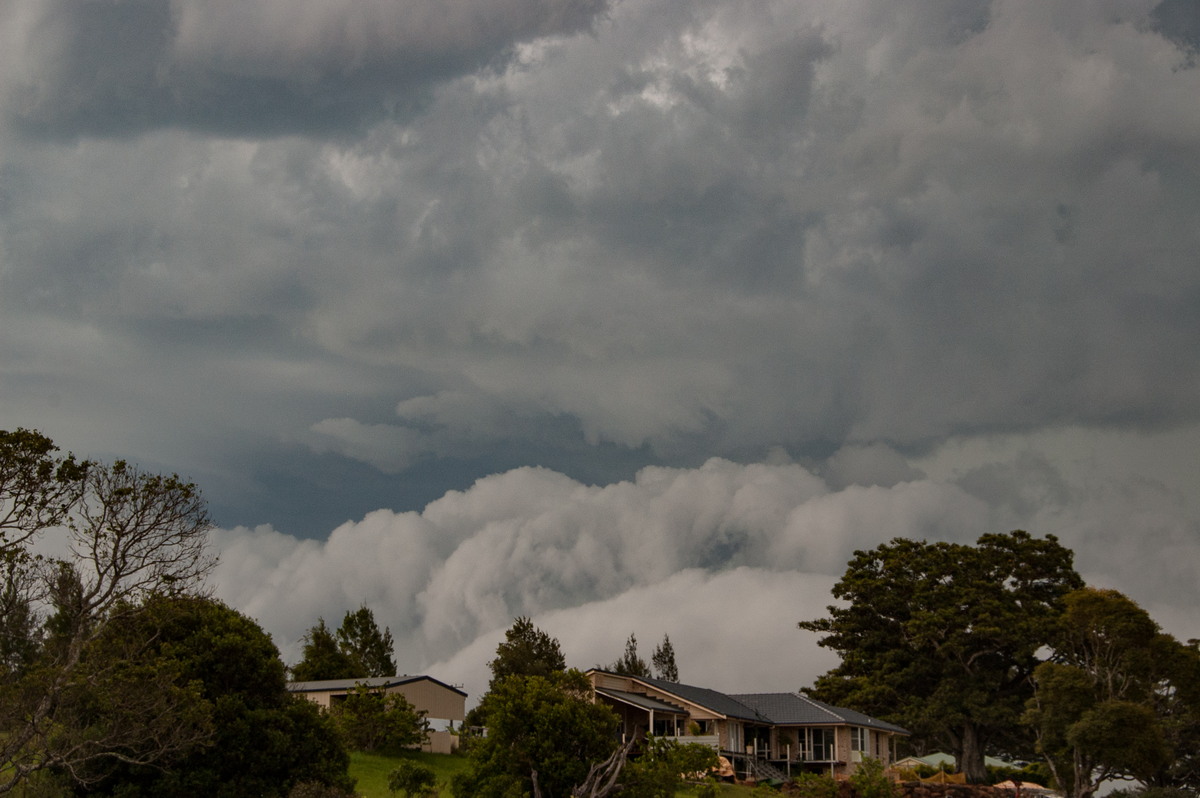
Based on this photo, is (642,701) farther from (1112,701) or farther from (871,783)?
(1112,701)

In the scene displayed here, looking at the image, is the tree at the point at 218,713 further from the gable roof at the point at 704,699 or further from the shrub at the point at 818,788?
the gable roof at the point at 704,699

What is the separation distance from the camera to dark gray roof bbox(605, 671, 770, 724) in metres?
64.0

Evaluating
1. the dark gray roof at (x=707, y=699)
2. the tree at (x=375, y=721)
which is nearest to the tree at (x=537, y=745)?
the tree at (x=375, y=721)

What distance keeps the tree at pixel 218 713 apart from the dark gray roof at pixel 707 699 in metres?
32.8

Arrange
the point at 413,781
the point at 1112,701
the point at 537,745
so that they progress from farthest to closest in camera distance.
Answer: the point at 1112,701, the point at 413,781, the point at 537,745

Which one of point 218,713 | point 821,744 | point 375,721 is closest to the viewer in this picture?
point 218,713

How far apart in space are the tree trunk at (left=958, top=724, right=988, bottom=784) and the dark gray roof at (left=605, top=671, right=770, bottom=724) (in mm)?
14784

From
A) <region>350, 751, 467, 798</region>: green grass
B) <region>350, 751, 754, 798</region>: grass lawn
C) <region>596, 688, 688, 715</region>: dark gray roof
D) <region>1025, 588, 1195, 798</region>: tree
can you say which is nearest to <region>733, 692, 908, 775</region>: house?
<region>596, 688, 688, 715</region>: dark gray roof

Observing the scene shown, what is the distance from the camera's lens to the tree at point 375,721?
1999 inches

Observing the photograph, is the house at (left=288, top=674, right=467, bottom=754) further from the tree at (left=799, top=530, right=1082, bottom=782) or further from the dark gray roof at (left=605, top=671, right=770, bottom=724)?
the tree at (left=799, top=530, right=1082, bottom=782)

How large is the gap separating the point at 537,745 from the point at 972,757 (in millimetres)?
49941

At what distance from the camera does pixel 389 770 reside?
48.0 metres

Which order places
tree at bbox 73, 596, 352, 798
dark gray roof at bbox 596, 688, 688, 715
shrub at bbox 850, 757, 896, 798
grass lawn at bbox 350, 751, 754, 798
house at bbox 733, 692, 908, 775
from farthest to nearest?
house at bbox 733, 692, 908, 775, dark gray roof at bbox 596, 688, 688, 715, shrub at bbox 850, 757, 896, 798, grass lawn at bbox 350, 751, 754, 798, tree at bbox 73, 596, 352, 798

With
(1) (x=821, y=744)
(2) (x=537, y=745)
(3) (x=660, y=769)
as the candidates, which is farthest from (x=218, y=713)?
(1) (x=821, y=744)
